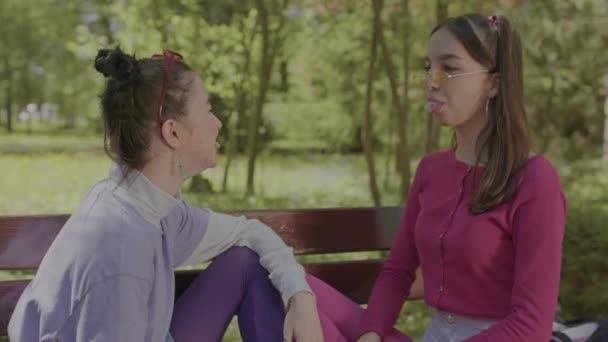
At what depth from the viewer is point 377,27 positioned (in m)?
6.21

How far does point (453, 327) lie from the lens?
92.5 inches

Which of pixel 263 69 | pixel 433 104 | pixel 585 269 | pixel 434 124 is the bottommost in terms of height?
pixel 585 269

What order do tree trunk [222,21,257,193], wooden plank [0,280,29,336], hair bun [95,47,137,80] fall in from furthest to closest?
tree trunk [222,21,257,193]
wooden plank [0,280,29,336]
hair bun [95,47,137,80]

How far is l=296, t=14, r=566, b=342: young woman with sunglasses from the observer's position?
2139 mm

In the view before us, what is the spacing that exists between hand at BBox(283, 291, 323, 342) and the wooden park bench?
0.60 metres

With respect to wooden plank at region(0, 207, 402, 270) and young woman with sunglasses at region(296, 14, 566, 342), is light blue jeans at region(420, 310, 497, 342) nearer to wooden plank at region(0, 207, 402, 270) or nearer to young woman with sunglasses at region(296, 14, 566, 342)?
young woman with sunglasses at region(296, 14, 566, 342)

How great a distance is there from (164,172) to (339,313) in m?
0.80

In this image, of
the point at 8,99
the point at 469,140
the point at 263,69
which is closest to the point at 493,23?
the point at 469,140

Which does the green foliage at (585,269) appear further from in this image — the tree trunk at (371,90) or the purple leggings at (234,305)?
the tree trunk at (371,90)

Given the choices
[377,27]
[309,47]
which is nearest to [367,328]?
[377,27]

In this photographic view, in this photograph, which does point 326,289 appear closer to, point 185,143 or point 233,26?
point 185,143

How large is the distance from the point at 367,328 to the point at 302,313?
311 millimetres

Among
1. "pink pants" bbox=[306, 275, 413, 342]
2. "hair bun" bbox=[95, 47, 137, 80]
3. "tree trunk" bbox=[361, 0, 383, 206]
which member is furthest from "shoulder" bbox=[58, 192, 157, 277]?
"tree trunk" bbox=[361, 0, 383, 206]

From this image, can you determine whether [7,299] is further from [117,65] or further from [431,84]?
[431,84]
